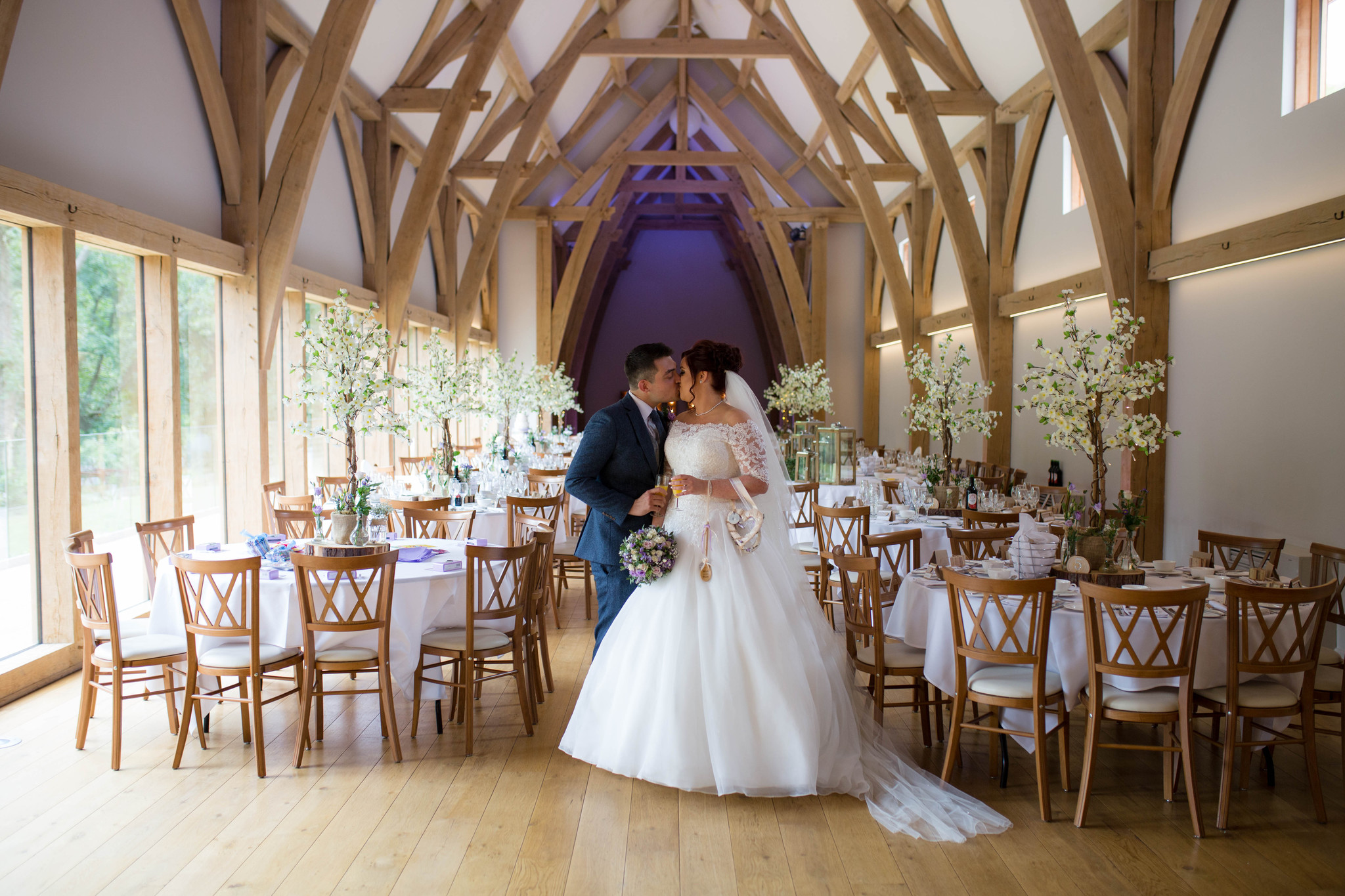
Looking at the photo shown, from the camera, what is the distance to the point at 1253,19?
602 cm

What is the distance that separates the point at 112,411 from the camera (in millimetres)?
5926

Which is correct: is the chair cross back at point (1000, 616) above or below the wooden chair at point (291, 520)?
below

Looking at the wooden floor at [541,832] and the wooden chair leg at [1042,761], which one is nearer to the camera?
the wooden floor at [541,832]

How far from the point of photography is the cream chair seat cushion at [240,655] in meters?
3.94

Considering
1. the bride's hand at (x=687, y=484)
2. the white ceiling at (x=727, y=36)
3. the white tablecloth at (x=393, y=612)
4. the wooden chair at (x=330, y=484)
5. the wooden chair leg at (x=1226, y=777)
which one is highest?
the white ceiling at (x=727, y=36)

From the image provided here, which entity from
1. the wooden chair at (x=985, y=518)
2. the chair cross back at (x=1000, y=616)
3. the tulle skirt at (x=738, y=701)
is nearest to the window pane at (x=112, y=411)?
the tulle skirt at (x=738, y=701)

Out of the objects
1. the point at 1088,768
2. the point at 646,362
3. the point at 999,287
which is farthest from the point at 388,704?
the point at 999,287

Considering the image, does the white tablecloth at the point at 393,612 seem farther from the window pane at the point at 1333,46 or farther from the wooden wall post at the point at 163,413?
the window pane at the point at 1333,46

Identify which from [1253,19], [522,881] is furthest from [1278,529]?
[522,881]

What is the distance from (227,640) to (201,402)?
3653 mm

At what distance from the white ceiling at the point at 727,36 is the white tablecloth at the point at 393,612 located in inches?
230

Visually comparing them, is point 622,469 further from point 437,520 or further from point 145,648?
point 145,648

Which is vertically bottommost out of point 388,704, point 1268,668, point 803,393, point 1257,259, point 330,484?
point 388,704

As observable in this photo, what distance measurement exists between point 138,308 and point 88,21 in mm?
1780
